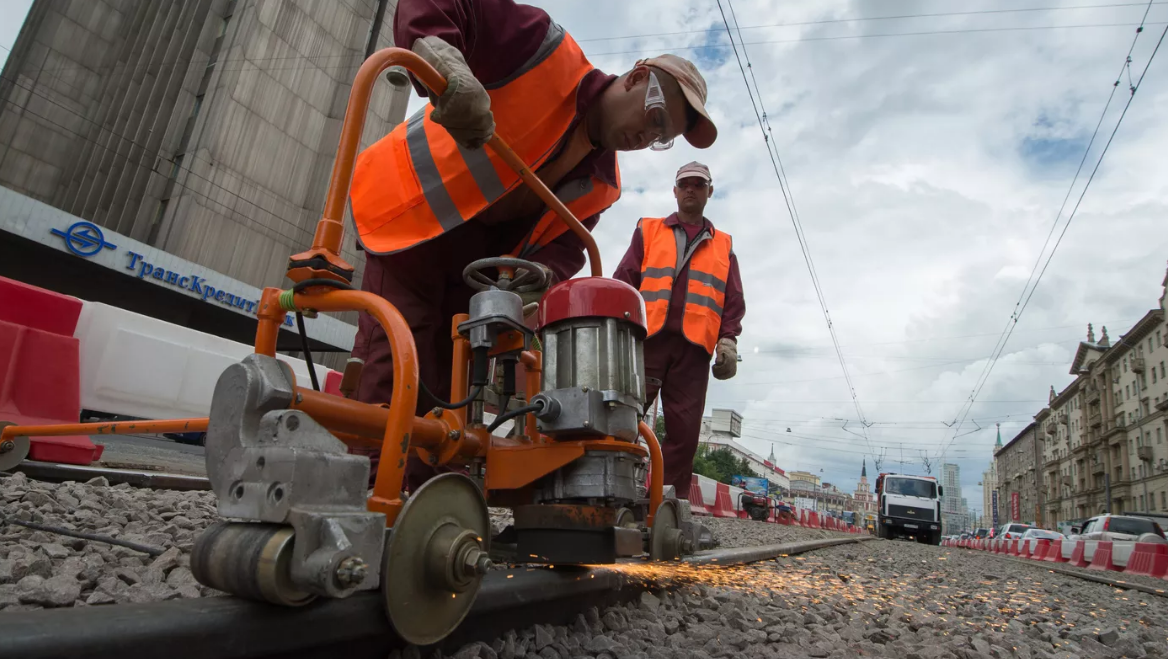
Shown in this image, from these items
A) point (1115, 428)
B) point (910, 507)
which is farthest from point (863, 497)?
point (910, 507)

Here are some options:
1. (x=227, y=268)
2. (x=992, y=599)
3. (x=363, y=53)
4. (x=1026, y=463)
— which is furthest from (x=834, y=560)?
(x=1026, y=463)

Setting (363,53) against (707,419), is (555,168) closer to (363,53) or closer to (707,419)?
(363,53)

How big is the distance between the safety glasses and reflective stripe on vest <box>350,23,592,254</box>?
0.27 meters

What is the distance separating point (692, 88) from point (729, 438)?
94927mm

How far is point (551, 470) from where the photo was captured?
1.57m

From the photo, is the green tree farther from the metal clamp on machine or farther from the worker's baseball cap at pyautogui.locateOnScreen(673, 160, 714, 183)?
the metal clamp on machine

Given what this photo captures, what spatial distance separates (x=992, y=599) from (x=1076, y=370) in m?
78.5

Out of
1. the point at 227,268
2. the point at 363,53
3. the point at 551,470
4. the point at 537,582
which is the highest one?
the point at 363,53

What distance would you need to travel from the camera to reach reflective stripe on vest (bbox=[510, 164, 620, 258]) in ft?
7.53

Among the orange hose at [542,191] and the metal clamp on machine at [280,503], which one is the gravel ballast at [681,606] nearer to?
the metal clamp on machine at [280,503]

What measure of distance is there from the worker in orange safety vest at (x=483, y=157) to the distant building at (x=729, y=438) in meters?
66.2

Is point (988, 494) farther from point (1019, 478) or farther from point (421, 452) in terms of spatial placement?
point (421, 452)

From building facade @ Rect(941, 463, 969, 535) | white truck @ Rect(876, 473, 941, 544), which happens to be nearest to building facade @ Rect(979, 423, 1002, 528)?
building facade @ Rect(941, 463, 969, 535)

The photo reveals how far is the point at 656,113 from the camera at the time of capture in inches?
79.8
